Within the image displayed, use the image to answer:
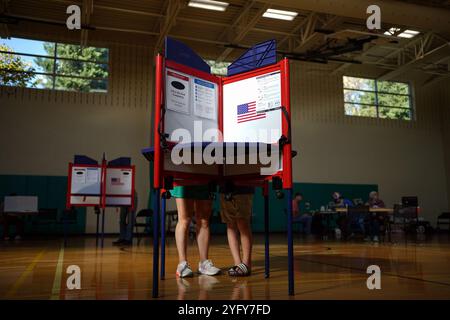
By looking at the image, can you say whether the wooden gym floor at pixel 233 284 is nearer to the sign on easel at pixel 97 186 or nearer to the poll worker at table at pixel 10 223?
the sign on easel at pixel 97 186

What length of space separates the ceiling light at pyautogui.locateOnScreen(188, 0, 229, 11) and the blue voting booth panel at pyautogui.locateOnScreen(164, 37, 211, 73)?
29.1 feet

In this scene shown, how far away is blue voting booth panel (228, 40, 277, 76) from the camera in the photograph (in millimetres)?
2664

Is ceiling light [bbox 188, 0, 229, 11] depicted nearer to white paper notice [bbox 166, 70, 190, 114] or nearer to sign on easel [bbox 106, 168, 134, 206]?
sign on easel [bbox 106, 168, 134, 206]

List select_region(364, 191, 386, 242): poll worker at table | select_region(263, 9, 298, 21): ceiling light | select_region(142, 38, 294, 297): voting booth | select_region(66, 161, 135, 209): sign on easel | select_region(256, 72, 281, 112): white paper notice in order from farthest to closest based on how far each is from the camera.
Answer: select_region(263, 9, 298, 21): ceiling light → select_region(364, 191, 386, 242): poll worker at table → select_region(66, 161, 135, 209): sign on easel → select_region(256, 72, 281, 112): white paper notice → select_region(142, 38, 294, 297): voting booth

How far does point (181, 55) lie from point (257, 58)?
0.53m

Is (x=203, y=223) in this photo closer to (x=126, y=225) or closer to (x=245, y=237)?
(x=245, y=237)

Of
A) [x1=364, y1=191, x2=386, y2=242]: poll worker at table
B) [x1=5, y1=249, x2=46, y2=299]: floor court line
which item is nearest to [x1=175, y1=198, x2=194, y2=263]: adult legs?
[x1=5, y1=249, x2=46, y2=299]: floor court line

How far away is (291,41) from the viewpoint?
43.5ft

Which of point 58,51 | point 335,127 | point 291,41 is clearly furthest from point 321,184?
point 58,51

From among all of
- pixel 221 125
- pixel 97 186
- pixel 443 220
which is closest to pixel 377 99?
pixel 443 220

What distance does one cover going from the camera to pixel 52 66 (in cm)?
1222

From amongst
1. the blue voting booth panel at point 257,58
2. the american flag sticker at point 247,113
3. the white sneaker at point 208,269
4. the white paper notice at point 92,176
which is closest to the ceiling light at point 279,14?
the white paper notice at point 92,176

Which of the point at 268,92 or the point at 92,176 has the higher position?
the point at 268,92

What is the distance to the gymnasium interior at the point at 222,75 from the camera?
10102mm
